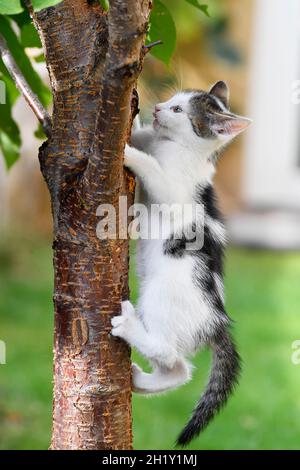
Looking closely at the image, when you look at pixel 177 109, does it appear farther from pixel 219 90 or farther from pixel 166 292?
pixel 166 292

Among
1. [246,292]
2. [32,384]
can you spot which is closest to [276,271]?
[246,292]

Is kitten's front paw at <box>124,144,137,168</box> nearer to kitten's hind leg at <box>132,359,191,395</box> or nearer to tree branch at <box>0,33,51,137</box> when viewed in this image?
tree branch at <box>0,33,51,137</box>

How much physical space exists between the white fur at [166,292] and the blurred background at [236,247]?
0.31 metres

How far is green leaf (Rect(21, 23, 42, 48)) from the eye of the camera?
2.01 meters

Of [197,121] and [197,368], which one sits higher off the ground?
[197,121]

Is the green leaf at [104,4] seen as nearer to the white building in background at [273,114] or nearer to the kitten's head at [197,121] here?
the kitten's head at [197,121]

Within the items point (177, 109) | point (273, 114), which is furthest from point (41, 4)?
point (273, 114)

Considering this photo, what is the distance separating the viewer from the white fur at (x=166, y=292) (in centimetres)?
190

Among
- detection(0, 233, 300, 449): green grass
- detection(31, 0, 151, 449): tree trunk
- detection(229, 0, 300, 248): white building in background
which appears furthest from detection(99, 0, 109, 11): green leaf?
detection(229, 0, 300, 248): white building in background

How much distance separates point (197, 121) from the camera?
2.21 meters

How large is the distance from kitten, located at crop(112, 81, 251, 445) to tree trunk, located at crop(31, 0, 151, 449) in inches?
4.0

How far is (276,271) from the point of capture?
6.33 m

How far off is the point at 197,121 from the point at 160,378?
719 millimetres

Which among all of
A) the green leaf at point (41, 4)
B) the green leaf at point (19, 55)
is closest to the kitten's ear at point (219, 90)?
the green leaf at point (19, 55)
